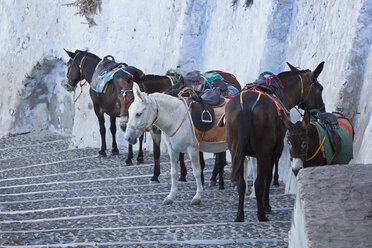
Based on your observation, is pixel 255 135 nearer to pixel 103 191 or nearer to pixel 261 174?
pixel 261 174

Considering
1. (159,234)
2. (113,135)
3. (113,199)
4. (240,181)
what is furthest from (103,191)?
(113,135)

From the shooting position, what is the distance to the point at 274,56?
38.5 ft

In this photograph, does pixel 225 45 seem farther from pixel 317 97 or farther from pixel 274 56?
pixel 317 97

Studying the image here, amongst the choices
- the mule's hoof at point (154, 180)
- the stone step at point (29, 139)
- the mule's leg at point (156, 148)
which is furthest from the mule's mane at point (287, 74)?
the stone step at point (29, 139)

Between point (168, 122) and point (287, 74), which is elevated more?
point (287, 74)

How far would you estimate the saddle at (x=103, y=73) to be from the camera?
42.8 ft

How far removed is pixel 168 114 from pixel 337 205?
15.3ft

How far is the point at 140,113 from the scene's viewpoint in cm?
848

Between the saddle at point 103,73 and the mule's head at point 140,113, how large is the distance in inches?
169

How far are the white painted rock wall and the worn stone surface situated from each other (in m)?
2.89

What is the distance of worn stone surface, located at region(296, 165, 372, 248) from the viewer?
12.7ft

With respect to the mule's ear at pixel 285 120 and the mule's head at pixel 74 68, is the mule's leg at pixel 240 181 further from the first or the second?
the mule's head at pixel 74 68

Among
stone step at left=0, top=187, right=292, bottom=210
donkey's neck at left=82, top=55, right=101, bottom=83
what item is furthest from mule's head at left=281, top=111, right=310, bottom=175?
donkey's neck at left=82, top=55, right=101, bottom=83

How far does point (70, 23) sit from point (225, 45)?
6.53 m
